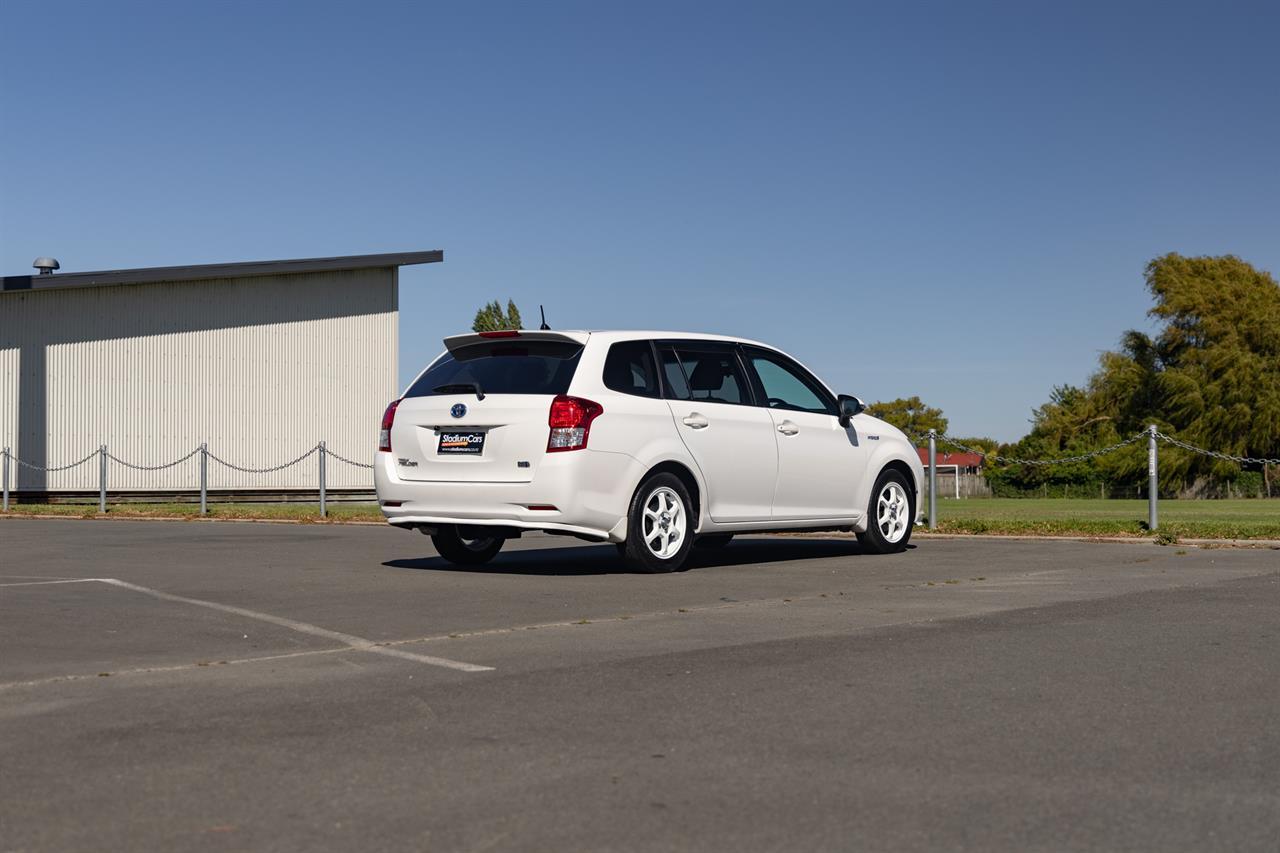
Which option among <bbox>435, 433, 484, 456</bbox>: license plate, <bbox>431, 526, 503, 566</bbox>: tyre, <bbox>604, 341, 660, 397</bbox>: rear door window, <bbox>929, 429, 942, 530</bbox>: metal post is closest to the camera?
<bbox>435, 433, 484, 456</bbox>: license plate

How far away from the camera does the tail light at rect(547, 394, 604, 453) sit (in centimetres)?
1088

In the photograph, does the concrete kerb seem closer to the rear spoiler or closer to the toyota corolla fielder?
the toyota corolla fielder

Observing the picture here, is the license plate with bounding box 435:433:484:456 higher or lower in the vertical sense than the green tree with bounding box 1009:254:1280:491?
lower

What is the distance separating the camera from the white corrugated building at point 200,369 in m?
33.5

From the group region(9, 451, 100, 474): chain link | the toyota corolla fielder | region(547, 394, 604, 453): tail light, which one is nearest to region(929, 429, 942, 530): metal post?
the toyota corolla fielder

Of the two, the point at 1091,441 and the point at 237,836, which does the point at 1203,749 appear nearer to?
the point at 237,836

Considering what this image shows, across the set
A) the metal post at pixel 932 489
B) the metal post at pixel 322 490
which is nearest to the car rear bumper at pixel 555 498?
the metal post at pixel 932 489

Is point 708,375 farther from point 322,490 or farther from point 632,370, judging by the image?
point 322,490

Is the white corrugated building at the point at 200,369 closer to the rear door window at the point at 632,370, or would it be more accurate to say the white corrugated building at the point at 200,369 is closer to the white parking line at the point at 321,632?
the rear door window at the point at 632,370

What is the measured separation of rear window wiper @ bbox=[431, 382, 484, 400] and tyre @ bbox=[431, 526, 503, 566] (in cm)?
131

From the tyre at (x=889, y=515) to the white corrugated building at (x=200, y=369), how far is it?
948 inches

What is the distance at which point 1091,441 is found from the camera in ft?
229

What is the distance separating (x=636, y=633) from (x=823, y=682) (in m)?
1.75

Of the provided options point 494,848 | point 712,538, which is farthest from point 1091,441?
point 494,848
